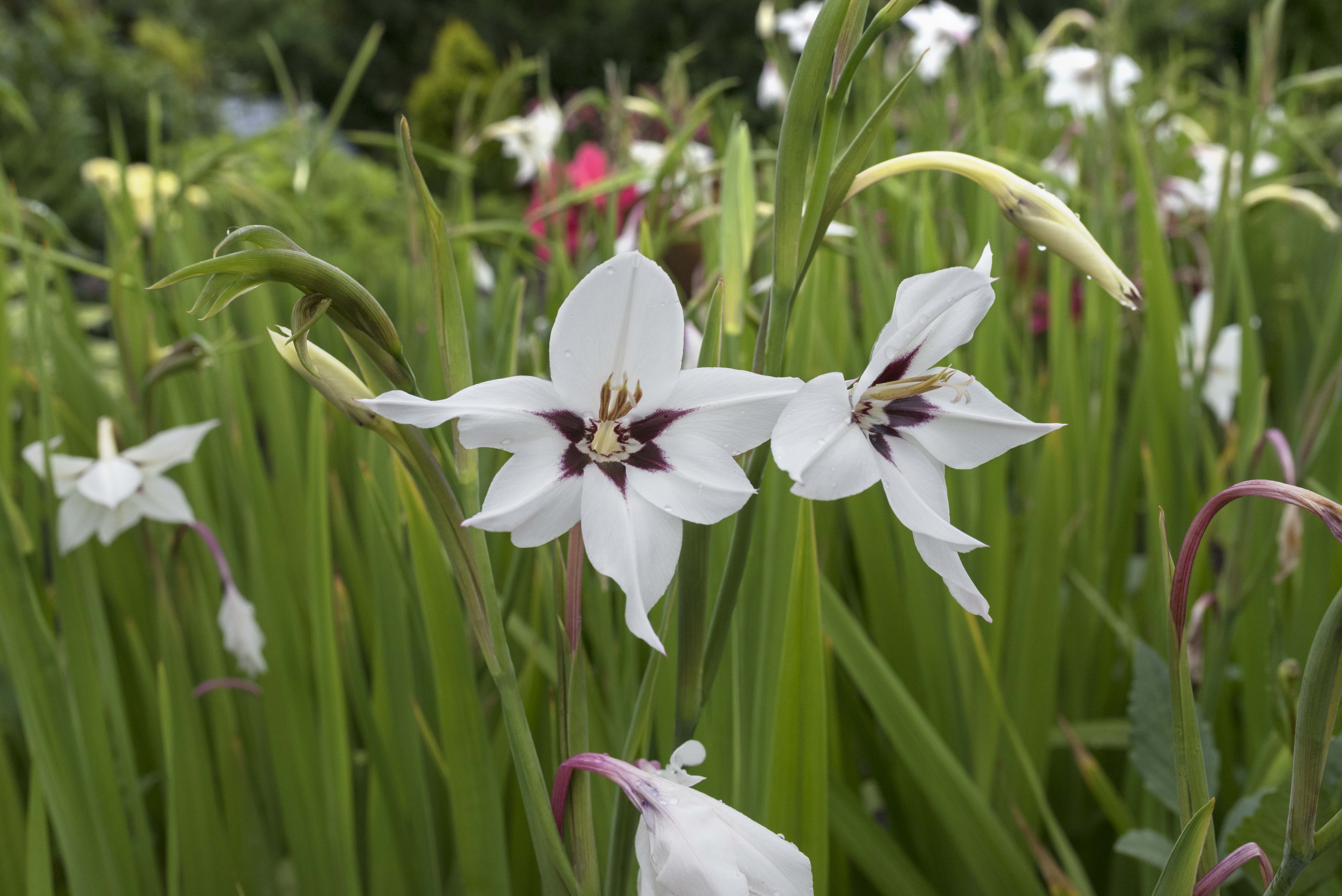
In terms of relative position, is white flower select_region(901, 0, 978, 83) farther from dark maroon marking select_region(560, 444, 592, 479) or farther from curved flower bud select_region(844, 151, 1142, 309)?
dark maroon marking select_region(560, 444, 592, 479)

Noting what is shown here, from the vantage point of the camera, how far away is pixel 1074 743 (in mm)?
670

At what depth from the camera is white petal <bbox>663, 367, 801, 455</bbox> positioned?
27 cm

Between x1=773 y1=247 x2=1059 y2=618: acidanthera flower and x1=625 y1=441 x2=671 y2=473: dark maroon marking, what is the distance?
0.04 meters

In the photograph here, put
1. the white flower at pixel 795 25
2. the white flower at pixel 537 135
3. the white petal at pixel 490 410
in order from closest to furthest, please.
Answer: the white petal at pixel 490 410 < the white flower at pixel 537 135 < the white flower at pixel 795 25

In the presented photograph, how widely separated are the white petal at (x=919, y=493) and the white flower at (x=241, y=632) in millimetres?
492

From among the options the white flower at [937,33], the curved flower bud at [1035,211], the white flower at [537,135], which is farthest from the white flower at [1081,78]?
the curved flower bud at [1035,211]

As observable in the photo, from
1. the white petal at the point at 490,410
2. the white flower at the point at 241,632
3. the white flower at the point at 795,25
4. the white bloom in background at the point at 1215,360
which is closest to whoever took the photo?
the white petal at the point at 490,410

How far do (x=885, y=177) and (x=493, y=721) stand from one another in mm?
510

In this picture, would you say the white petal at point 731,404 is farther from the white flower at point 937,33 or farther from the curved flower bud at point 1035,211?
the white flower at point 937,33

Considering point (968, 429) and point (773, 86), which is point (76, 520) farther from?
point (773, 86)

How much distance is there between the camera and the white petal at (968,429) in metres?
0.31

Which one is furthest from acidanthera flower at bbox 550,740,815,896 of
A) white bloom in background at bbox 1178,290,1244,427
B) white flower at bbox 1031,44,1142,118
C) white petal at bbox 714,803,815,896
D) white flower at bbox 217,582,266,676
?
white flower at bbox 1031,44,1142,118

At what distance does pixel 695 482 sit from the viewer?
0.27 m

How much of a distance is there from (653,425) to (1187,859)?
8.9 inches
